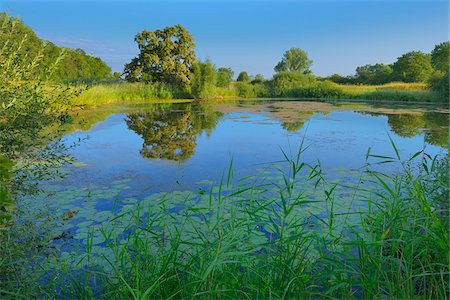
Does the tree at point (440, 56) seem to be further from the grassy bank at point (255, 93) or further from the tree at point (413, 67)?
the grassy bank at point (255, 93)

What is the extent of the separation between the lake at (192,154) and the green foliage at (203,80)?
465 inches

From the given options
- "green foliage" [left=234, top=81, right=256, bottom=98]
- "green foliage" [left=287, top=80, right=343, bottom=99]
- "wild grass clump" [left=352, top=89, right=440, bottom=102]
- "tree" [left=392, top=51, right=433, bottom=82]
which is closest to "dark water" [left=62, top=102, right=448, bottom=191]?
"wild grass clump" [left=352, top=89, right=440, bottom=102]

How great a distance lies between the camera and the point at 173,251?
1743 mm

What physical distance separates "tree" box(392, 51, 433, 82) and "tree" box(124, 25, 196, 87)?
24.5m

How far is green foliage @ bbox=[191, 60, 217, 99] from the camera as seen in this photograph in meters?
20.7

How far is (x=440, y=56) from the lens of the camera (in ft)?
109

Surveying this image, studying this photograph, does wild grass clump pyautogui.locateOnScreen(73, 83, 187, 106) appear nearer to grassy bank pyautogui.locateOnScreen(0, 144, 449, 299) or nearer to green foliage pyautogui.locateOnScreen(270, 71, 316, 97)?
green foliage pyautogui.locateOnScreen(270, 71, 316, 97)

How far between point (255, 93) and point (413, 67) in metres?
20.6

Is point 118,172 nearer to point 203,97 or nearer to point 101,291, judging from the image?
point 101,291

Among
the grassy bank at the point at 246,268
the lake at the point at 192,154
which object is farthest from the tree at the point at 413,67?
the grassy bank at the point at 246,268

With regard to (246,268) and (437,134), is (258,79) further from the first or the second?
(246,268)

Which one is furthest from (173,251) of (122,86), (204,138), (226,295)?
(122,86)

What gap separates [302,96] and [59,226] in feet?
79.2

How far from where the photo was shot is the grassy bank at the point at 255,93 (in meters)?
17.0
